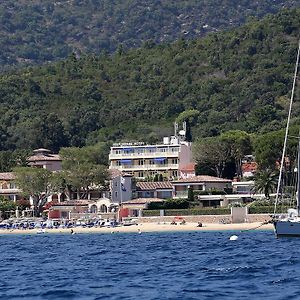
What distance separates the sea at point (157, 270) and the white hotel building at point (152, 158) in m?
58.8

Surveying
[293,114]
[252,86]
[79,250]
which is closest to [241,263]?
[79,250]

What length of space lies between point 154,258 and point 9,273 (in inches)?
396

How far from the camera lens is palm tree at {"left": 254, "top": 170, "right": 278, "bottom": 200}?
117 meters

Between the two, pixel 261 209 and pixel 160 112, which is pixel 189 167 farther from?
pixel 160 112

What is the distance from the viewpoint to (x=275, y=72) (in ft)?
632

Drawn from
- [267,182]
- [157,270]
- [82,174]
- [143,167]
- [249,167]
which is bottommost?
[157,270]

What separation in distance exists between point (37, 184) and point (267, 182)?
25220 millimetres

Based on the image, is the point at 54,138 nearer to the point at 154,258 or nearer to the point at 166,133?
the point at 166,133

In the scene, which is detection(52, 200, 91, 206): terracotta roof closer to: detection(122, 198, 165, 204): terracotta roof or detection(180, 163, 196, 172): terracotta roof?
detection(122, 198, 165, 204): terracotta roof

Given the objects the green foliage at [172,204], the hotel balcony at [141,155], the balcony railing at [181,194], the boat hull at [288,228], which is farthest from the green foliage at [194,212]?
the boat hull at [288,228]

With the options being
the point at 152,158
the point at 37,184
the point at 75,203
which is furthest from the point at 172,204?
the point at 152,158

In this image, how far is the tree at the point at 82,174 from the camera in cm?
12862

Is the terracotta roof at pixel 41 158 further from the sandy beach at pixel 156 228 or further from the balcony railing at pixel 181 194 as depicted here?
the sandy beach at pixel 156 228

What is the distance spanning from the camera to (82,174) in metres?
129
